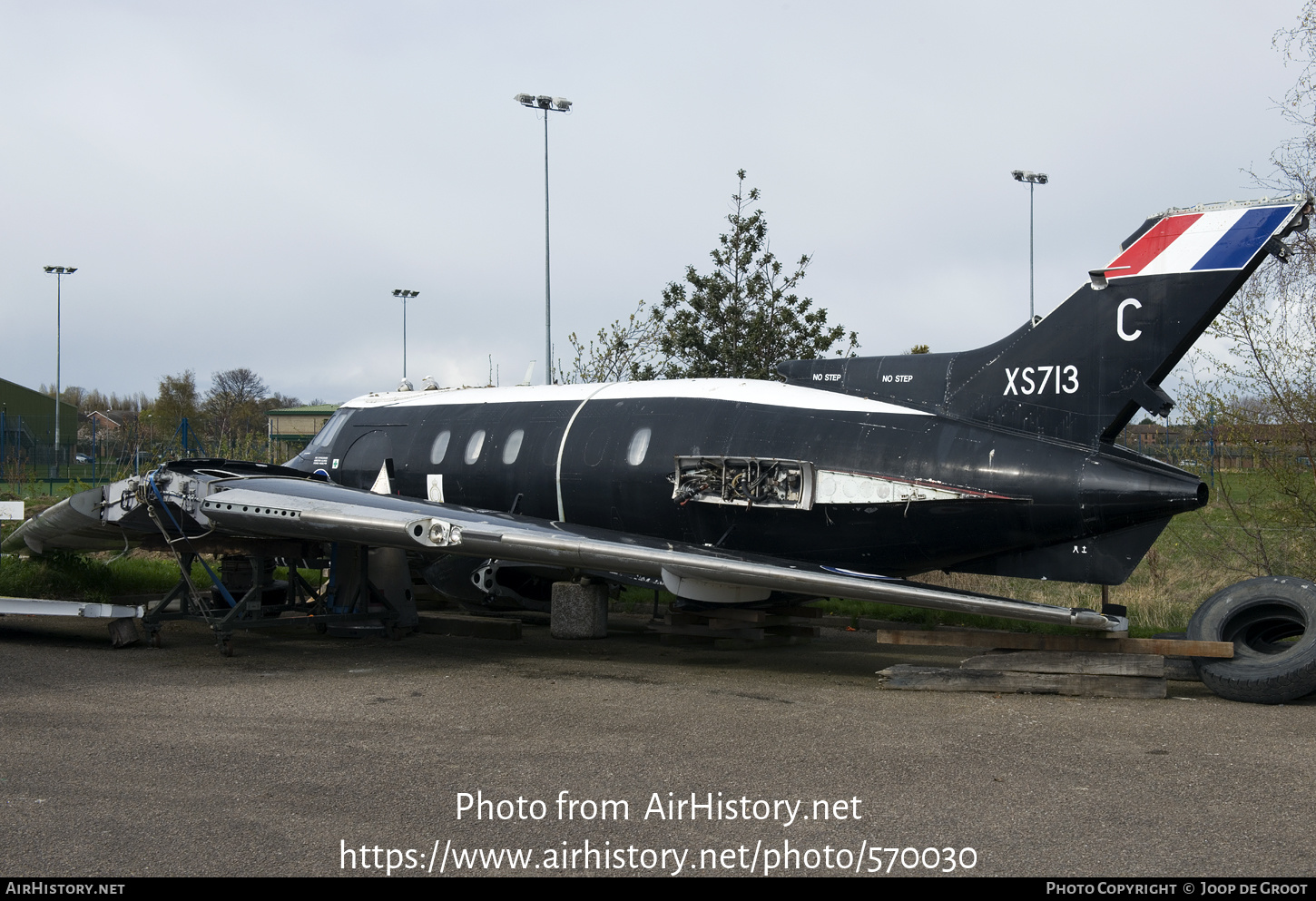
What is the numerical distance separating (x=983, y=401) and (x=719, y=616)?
432 cm

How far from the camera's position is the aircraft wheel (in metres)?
9.46

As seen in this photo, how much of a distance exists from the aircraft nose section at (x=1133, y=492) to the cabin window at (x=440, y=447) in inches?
339

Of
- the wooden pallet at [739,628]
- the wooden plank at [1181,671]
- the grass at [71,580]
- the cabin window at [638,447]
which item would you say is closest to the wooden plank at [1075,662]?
the wooden plank at [1181,671]

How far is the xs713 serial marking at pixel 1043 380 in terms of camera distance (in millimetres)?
10594

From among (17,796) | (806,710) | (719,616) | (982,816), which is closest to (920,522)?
(806,710)

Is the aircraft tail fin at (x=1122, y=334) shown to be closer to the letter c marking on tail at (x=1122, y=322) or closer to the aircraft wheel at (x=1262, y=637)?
the letter c marking on tail at (x=1122, y=322)

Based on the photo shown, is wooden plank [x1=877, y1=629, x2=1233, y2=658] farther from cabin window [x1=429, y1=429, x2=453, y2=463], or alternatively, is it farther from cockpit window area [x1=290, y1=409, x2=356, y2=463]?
cockpit window area [x1=290, y1=409, x2=356, y2=463]

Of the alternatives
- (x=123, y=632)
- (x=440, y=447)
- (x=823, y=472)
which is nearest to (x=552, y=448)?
(x=440, y=447)

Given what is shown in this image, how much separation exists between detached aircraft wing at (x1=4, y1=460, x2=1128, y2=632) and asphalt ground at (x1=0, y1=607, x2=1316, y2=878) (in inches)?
39.1

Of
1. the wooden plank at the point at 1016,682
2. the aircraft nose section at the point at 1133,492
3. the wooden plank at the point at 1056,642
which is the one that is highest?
the aircraft nose section at the point at 1133,492

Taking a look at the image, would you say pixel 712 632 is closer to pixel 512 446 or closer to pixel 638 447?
pixel 638 447

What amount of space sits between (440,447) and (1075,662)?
889 cm

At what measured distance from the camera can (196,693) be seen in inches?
409
